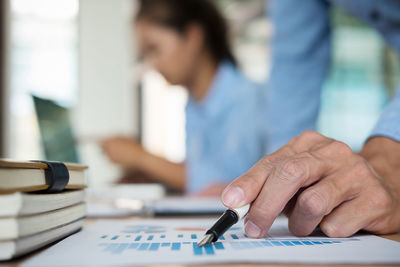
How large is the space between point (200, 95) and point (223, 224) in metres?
1.35

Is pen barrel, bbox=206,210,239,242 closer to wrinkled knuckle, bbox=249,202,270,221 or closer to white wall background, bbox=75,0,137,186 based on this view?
wrinkled knuckle, bbox=249,202,270,221

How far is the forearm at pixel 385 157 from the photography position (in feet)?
1.34

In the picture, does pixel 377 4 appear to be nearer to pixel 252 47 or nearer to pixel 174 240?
pixel 174 240

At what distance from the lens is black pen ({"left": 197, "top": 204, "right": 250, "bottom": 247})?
30 cm

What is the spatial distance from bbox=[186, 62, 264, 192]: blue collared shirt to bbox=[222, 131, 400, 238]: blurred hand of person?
3.01ft

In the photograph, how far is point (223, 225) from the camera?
1.04ft

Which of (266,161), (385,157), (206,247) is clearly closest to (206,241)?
(206,247)

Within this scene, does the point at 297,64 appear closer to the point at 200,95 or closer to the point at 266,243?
the point at 200,95

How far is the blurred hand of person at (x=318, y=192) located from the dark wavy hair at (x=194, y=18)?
123cm

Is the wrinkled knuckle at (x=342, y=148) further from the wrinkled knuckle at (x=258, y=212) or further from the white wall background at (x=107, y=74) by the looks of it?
the white wall background at (x=107, y=74)

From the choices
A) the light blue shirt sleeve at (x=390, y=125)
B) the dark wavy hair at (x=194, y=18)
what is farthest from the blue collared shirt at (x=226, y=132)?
the light blue shirt sleeve at (x=390, y=125)

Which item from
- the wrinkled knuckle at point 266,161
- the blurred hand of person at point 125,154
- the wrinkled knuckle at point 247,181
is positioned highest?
the wrinkled knuckle at point 266,161

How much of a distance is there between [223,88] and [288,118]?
1.69 ft

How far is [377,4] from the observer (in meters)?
0.75
